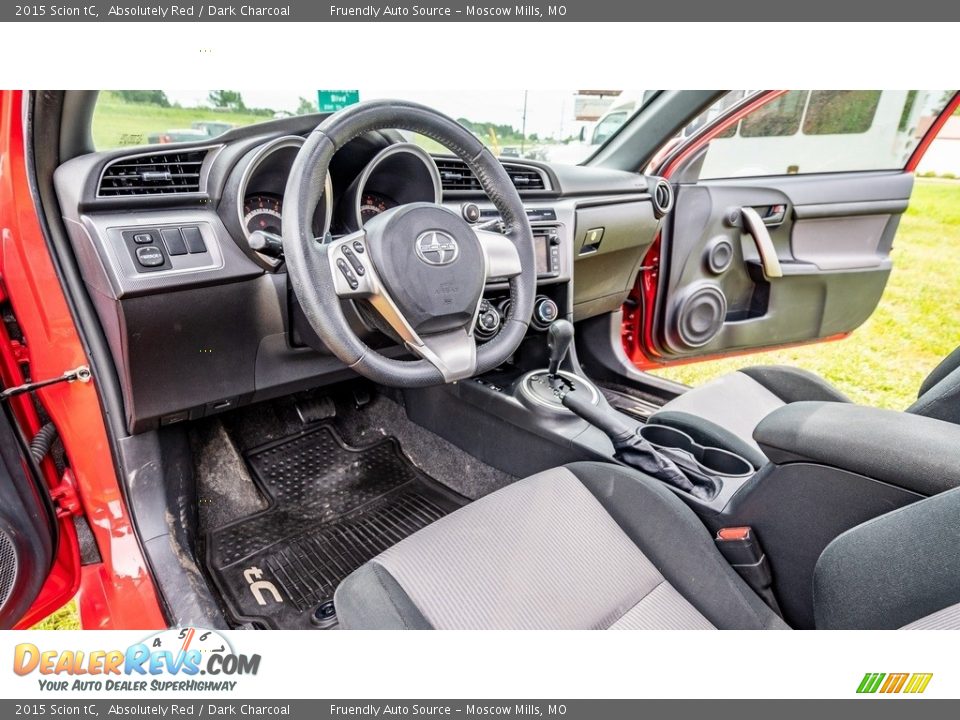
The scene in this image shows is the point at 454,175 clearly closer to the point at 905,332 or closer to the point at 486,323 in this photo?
the point at 486,323

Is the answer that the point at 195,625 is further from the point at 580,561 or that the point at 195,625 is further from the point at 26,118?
the point at 26,118

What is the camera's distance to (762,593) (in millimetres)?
1110

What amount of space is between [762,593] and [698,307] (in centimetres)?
159

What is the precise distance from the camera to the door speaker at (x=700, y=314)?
249 centimetres

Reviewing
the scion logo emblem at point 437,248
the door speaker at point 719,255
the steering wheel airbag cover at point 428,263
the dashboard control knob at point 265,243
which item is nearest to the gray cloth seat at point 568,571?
the steering wheel airbag cover at point 428,263

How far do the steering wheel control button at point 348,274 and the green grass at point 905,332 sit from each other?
2.06m

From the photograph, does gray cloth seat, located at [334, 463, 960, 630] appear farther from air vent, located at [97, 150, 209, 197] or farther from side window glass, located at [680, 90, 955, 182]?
side window glass, located at [680, 90, 955, 182]

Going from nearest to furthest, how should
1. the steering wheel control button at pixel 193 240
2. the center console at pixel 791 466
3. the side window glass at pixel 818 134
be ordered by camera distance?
1. the center console at pixel 791 466
2. the steering wheel control button at pixel 193 240
3. the side window glass at pixel 818 134

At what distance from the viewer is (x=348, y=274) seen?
1.12 m

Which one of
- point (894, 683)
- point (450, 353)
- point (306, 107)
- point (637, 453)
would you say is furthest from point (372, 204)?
point (894, 683)

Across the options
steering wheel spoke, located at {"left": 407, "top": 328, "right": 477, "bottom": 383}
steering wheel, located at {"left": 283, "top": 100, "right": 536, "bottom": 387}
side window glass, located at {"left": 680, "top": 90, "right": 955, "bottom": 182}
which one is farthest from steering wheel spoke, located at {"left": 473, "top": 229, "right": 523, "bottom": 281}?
side window glass, located at {"left": 680, "top": 90, "right": 955, "bottom": 182}

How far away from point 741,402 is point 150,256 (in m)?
1.55

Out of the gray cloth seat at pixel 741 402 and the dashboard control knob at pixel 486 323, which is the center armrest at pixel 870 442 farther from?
the dashboard control knob at pixel 486 323

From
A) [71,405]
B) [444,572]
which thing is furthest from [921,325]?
[71,405]
